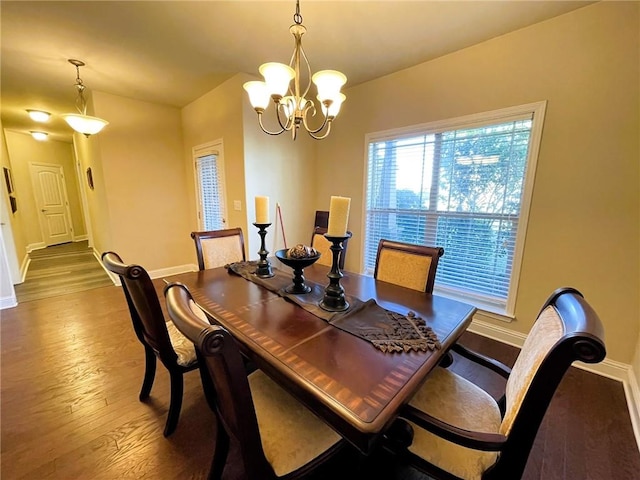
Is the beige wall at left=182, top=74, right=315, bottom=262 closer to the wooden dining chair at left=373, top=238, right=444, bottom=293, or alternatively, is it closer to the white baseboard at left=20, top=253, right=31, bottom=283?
the wooden dining chair at left=373, top=238, right=444, bottom=293

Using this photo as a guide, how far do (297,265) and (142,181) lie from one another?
3593 mm

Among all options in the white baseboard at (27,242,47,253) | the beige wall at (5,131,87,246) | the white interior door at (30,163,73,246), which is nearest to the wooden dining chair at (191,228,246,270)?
the beige wall at (5,131,87,246)

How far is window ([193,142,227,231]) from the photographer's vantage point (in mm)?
3514

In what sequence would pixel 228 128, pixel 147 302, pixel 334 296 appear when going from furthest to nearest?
pixel 228 128
pixel 334 296
pixel 147 302

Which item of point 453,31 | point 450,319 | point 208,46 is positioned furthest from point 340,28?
point 450,319

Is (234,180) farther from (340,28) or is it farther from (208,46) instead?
(340,28)

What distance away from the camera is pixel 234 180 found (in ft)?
10.7

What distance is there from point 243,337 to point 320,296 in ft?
1.75

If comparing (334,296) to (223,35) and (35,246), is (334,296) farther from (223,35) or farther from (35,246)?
(35,246)

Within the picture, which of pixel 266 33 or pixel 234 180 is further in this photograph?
pixel 234 180

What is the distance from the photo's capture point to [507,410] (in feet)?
2.89

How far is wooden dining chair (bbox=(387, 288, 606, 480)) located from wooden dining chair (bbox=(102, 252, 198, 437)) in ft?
3.70

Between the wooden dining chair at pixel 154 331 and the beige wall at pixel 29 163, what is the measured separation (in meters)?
6.07

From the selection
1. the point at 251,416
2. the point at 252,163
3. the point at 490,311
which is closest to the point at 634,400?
the point at 490,311
